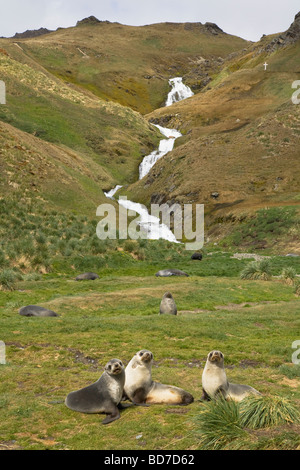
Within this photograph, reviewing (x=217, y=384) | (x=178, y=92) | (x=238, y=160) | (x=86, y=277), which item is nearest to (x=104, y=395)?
(x=217, y=384)

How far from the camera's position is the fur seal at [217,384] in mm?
9844

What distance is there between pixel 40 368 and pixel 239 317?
9981 mm

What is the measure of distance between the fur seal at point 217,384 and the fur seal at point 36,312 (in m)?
11.5

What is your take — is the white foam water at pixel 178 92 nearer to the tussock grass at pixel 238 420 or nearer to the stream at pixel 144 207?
the stream at pixel 144 207

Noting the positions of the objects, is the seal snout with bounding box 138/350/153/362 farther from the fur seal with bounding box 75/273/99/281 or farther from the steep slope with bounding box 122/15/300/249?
the steep slope with bounding box 122/15/300/249

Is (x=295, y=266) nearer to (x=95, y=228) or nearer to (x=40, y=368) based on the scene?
(x=95, y=228)

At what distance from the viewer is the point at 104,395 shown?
965 centimetres

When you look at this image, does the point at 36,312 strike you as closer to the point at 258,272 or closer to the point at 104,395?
the point at 104,395

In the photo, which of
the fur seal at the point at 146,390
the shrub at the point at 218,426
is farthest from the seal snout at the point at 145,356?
the shrub at the point at 218,426

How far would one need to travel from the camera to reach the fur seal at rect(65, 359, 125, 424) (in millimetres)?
9539

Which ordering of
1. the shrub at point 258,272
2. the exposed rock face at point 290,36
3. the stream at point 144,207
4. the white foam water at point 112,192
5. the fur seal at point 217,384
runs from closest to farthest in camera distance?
the fur seal at point 217,384
the shrub at point 258,272
the stream at point 144,207
the white foam water at point 112,192
the exposed rock face at point 290,36

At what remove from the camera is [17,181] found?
5062cm

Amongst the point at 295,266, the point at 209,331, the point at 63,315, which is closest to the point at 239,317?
the point at 209,331

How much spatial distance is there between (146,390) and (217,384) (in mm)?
1527
